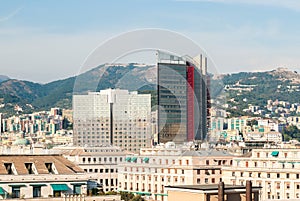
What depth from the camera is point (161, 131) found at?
51875mm

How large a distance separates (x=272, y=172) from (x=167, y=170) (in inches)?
247

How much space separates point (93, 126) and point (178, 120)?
7.29 m

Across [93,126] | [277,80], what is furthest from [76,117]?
[277,80]

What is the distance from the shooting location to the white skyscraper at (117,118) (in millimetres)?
44916

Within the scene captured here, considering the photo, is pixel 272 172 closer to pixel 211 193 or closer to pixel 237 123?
pixel 211 193

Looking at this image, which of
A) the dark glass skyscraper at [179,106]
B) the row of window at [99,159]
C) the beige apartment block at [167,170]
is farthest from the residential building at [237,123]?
the beige apartment block at [167,170]

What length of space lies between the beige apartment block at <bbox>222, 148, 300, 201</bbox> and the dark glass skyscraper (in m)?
11.4

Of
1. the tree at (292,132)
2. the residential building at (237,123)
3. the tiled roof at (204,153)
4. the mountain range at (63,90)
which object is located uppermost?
the mountain range at (63,90)

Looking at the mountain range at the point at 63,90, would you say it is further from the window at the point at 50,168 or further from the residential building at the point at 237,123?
the window at the point at 50,168

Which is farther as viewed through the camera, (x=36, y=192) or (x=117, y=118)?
(x=117, y=118)

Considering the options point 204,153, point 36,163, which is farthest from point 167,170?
point 36,163

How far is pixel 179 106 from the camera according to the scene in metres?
57.8

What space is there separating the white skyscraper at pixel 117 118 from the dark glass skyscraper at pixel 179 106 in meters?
2.27

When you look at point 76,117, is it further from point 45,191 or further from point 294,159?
point 45,191
